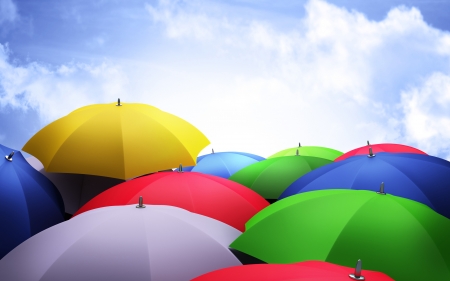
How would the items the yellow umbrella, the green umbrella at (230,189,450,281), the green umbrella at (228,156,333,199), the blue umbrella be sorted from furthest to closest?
the blue umbrella, the green umbrella at (228,156,333,199), the yellow umbrella, the green umbrella at (230,189,450,281)

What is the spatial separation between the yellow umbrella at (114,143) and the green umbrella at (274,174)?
39.5 inches

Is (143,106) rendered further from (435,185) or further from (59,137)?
(435,185)

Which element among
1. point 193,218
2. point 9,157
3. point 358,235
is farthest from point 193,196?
point 9,157

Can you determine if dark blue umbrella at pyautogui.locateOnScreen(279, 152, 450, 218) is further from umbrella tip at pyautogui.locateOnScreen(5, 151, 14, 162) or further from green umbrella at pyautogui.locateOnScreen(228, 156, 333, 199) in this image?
umbrella tip at pyautogui.locateOnScreen(5, 151, 14, 162)

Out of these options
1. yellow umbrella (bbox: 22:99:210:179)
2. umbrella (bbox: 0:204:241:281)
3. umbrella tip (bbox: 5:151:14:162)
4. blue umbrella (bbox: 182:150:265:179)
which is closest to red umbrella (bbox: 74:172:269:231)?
yellow umbrella (bbox: 22:99:210:179)

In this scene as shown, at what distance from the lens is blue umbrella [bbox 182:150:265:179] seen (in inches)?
338

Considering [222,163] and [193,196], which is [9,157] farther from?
[222,163]

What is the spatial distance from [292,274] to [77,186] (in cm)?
495

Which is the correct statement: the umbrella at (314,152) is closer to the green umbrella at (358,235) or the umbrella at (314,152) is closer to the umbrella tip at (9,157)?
the umbrella tip at (9,157)

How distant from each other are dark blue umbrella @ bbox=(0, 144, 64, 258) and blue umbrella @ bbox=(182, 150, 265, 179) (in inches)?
128

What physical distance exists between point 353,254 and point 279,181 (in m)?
3.71

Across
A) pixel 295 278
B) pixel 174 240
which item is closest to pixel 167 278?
pixel 174 240

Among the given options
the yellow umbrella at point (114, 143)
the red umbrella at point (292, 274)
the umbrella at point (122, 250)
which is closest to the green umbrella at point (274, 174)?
the yellow umbrella at point (114, 143)

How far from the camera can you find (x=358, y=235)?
3.27 meters
